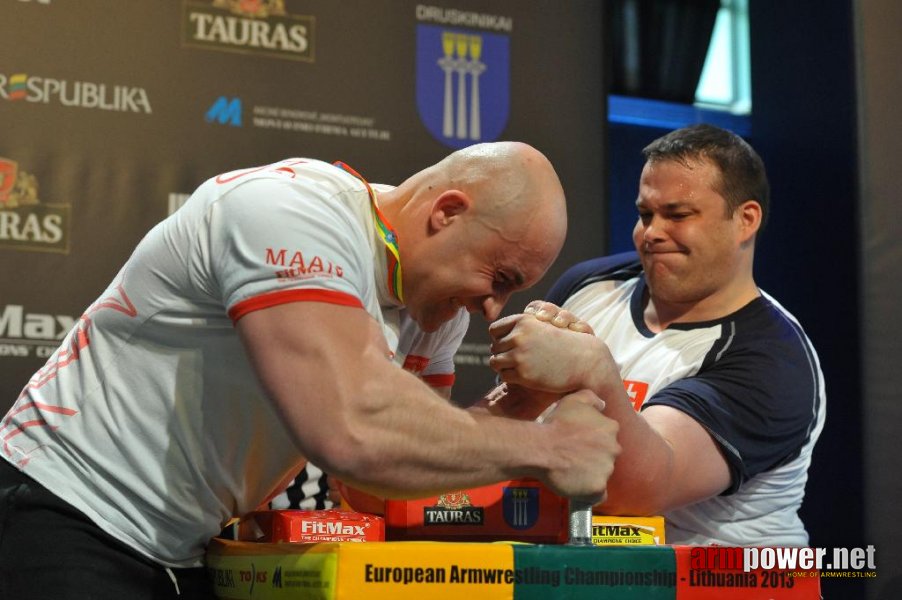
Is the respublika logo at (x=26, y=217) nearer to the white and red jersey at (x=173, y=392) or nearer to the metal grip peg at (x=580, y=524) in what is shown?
the white and red jersey at (x=173, y=392)

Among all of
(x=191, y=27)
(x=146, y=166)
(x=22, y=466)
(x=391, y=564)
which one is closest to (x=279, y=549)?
(x=391, y=564)

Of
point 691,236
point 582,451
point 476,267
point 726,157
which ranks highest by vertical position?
point 726,157

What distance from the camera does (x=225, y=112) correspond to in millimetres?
2852

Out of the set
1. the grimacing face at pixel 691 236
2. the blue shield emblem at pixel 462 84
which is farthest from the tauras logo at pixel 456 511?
the blue shield emblem at pixel 462 84

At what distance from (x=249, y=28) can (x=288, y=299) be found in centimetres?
186

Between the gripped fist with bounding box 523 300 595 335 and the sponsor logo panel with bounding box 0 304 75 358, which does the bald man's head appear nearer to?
the gripped fist with bounding box 523 300 595 335

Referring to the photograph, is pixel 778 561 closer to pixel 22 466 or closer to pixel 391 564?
pixel 391 564

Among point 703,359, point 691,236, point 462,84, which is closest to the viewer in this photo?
point 703,359

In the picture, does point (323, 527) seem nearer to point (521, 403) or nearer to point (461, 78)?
point (521, 403)

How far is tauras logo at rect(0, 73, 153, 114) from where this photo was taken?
2.65 m

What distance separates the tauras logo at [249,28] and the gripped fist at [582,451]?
184 cm

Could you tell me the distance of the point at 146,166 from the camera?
2.77 meters

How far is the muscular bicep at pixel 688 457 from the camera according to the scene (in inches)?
77.0

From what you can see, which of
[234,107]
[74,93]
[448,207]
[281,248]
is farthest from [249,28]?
[281,248]
